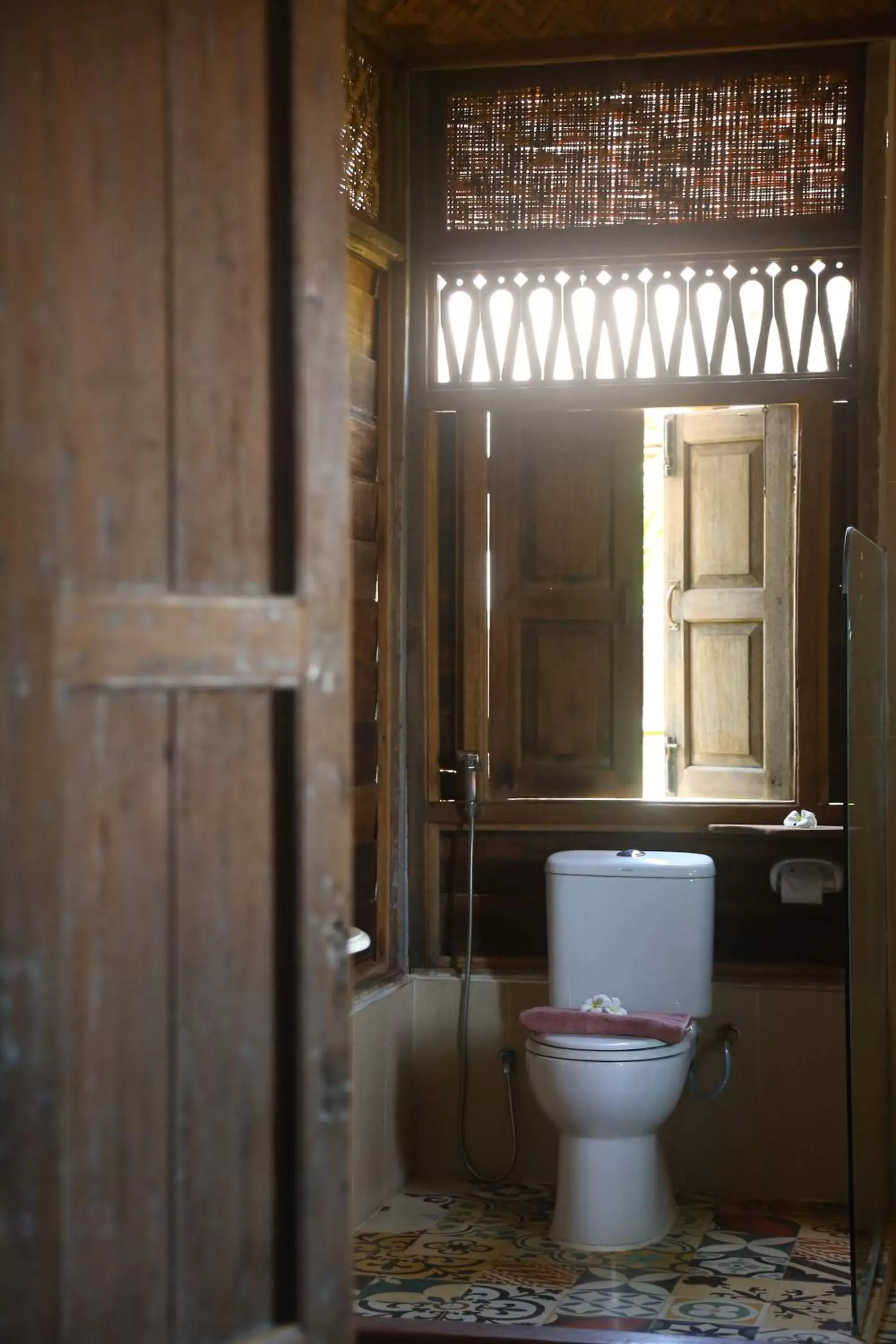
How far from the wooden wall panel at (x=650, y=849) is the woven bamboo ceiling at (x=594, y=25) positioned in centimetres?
200

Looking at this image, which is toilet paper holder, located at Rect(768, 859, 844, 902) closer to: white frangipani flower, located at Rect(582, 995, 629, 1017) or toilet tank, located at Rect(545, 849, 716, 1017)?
toilet tank, located at Rect(545, 849, 716, 1017)

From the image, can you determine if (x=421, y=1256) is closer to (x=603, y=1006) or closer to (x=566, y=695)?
(x=603, y=1006)

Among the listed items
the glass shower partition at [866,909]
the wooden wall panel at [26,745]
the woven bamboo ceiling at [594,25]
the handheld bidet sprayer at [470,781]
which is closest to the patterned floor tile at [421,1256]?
the glass shower partition at [866,909]

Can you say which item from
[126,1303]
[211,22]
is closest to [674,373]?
[211,22]

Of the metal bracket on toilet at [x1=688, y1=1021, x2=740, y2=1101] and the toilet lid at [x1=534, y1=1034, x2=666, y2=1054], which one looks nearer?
the toilet lid at [x1=534, y1=1034, x2=666, y2=1054]

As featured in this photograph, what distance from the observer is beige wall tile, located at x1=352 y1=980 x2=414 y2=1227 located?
3.82 meters

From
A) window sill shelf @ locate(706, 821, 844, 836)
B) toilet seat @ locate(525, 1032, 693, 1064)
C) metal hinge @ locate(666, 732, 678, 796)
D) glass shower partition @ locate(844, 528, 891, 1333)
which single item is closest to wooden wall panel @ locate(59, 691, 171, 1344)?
glass shower partition @ locate(844, 528, 891, 1333)

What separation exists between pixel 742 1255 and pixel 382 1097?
3.09 feet

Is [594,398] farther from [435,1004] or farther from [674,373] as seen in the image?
[435,1004]

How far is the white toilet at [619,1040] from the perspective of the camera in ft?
11.8

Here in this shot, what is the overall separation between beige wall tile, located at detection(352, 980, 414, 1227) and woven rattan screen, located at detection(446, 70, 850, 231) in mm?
2054

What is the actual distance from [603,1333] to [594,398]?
230 cm

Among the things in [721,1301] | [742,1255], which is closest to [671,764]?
[742,1255]

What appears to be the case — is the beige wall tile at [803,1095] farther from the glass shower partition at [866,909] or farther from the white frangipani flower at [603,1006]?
the white frangipani flower at [603,1006]
